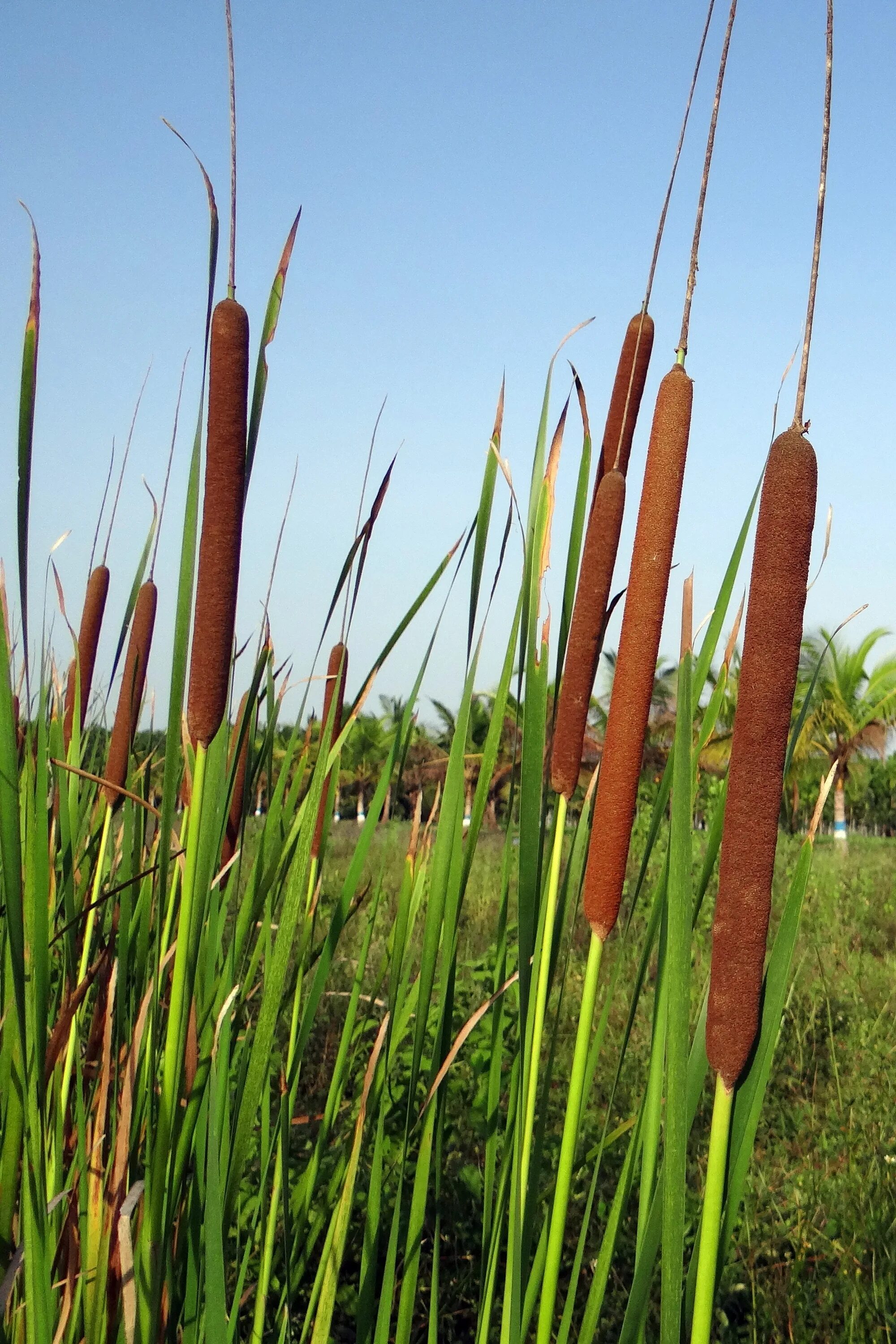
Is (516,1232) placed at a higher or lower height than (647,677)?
lower

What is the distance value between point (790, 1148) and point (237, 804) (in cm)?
347

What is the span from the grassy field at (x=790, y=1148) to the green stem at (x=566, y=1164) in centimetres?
12

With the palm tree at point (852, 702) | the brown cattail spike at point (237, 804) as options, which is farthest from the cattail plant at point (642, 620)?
the palm tree at point (852, 702)

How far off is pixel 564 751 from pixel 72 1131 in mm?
764

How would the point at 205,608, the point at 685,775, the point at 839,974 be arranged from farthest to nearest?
the point at 839,974 < the point at 205,608 < the point at 685,775

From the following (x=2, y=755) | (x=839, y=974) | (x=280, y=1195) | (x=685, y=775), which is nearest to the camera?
(x=685, y=775)

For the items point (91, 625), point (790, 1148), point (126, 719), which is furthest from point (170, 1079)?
point (790, 1148)

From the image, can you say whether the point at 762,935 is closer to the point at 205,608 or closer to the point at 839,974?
the point at 205,608

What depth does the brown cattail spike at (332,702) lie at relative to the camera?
0.92 m

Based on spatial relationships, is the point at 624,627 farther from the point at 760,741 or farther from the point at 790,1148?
the point at 790,1148

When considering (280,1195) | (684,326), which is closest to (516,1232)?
(280,1195)

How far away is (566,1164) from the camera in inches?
27.6

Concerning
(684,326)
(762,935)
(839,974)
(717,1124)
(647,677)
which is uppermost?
(684,326)

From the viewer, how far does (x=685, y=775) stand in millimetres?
541
